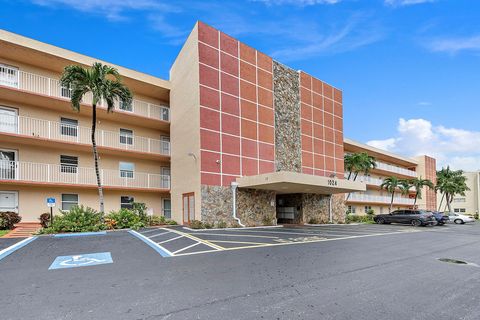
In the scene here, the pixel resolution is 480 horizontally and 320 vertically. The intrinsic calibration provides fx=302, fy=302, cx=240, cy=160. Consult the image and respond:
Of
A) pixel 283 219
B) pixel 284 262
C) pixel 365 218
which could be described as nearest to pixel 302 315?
pixel 284 262

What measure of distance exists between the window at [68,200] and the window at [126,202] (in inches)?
123

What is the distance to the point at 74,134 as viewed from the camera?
2153 centimetres

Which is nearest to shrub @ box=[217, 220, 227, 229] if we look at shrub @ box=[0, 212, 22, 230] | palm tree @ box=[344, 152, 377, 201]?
shrub @ box=[0, 212, 22, 230]

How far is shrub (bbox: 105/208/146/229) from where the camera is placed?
1872 cm

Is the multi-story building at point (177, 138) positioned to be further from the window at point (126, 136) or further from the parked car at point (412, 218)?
the parked car at point (412, 218)

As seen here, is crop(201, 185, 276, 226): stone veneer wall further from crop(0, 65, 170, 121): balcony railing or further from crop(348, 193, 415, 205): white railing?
crop(348, 193, 415, 205): white railing

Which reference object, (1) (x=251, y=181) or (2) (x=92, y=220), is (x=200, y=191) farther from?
(2) (x=92, y=220)

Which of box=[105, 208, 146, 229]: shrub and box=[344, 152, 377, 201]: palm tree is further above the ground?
box=[344, 152, 377, 201]: palm tree

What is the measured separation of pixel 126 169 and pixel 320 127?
18.3 m

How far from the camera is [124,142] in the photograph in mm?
23797

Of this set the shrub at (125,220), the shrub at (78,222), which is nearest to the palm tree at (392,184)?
the shrub at (125,220)

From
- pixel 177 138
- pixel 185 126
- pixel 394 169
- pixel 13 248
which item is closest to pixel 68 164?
pixel 177 138

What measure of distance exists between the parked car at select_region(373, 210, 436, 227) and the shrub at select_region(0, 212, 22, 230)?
108 feet

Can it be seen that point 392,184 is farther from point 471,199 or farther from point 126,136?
point 471,199
